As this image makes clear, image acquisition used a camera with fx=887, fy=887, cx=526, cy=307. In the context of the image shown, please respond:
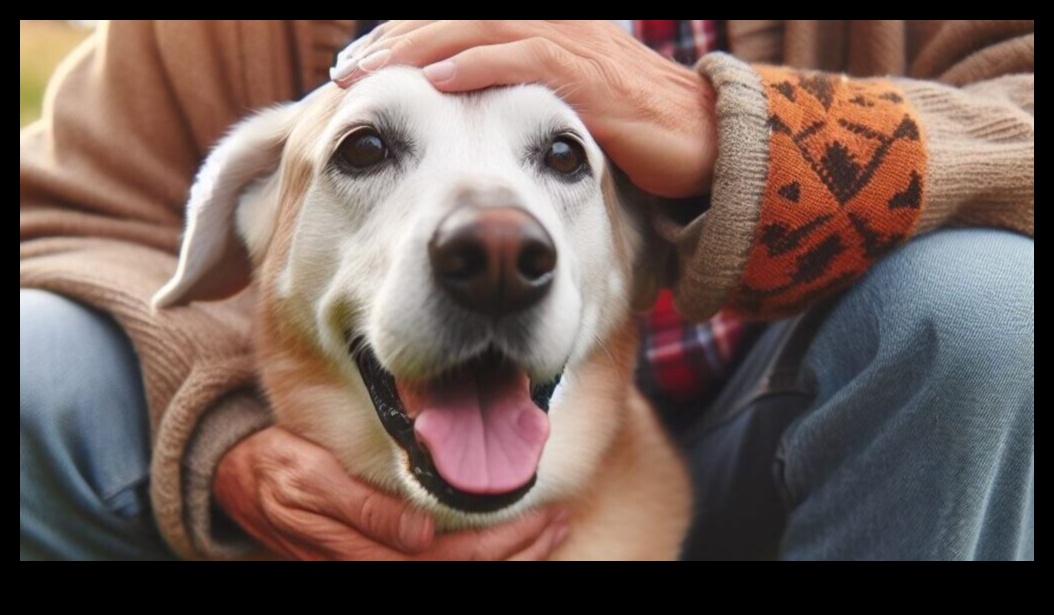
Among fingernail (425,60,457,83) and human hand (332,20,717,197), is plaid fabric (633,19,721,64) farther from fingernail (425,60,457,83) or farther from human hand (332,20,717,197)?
fingernail (425,60,457,83)

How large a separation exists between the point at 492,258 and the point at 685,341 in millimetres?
1321

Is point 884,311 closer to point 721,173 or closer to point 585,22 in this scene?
point 721,173

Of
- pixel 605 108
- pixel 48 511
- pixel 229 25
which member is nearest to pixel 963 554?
pixel 605 108

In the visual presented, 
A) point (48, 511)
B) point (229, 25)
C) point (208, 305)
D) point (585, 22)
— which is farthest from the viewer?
point (229, 25)

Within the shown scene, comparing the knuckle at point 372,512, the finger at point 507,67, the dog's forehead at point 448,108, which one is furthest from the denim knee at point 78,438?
the finger at point 507,67

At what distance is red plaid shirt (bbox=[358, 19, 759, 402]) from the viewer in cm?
249

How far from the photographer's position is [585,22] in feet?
5.83

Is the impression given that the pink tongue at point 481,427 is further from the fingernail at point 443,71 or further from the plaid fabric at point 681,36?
the plaid fabric at point 681,36

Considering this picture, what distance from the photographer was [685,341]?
2.54 metres

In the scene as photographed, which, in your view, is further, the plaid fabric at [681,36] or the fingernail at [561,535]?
the plaid fabric at [681,36]

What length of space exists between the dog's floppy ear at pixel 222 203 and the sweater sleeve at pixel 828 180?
2.96 ft

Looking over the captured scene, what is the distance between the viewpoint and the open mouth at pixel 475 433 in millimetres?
1485

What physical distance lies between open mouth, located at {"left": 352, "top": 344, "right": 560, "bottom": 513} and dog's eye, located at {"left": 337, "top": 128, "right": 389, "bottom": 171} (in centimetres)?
42

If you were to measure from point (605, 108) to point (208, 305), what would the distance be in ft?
3.60
